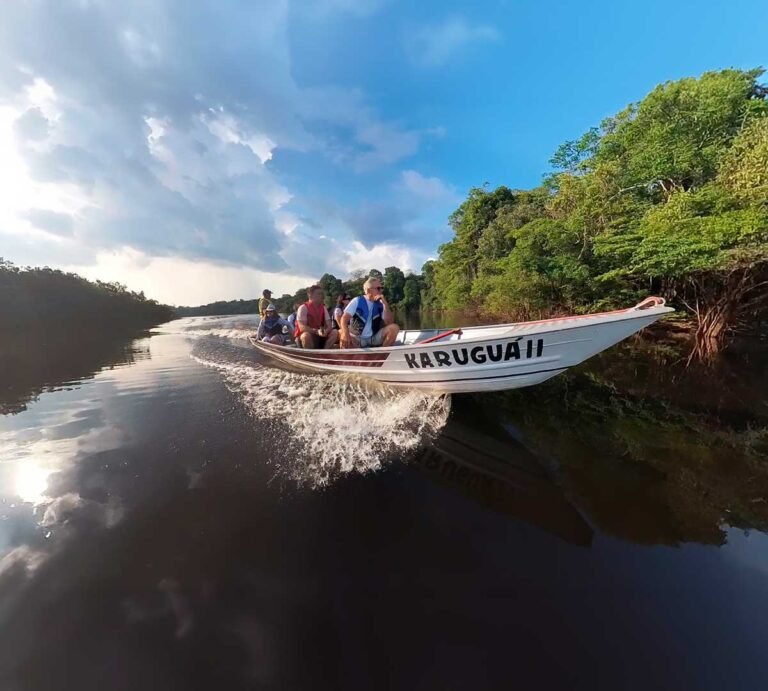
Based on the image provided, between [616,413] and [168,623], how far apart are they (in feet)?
24.0

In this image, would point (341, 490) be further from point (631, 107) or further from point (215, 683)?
point (631, 107)

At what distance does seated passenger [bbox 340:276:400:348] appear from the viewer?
743cm

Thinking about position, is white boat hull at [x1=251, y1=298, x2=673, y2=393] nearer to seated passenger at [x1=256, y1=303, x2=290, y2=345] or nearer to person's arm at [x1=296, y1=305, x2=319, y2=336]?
person's arm at [x1=296, y1=305, x2=319, y2=336]

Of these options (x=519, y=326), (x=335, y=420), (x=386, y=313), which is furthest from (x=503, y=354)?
(x=386, y=313)

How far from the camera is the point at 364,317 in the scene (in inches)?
295

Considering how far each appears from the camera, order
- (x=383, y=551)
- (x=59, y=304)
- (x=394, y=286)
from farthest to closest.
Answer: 1. (x=394, y=286)
2. (x=59, y=304)
3. (x=383, y=551)

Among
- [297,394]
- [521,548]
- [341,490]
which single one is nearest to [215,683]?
[341,490]

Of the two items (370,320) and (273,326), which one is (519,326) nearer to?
(370,320)

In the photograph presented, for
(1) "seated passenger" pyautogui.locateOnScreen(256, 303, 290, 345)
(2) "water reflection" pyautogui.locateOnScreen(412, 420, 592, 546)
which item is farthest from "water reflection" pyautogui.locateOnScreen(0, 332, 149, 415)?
(2) "water reflection" pyautogui.locateOnScreen(412, 420, 592, 546)

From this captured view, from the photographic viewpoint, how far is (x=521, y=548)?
3.02m

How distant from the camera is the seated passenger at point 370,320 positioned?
7426 mm

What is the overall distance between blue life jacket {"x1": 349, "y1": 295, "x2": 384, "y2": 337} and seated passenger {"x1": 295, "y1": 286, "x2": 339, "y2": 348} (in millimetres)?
1797

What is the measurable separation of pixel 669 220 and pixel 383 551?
1307 cm

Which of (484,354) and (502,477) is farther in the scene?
(484,354)
